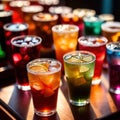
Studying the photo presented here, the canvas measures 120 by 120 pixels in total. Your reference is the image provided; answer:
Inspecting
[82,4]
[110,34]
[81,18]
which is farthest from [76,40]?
[82,4]

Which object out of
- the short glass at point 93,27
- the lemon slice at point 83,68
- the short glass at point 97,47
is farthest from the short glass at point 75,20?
the lemon slice at point 83,68

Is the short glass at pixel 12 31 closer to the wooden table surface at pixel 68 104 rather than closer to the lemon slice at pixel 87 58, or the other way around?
the wooden table surface at pixel 68 104

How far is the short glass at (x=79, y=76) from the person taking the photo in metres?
1.11

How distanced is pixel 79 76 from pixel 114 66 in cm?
19

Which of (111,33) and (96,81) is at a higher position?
(111,33)

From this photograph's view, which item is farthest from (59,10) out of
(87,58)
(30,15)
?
(87,58)

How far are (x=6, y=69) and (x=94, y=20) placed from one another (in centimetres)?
54

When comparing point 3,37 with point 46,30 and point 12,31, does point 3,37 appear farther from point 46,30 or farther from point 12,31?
point 46,30

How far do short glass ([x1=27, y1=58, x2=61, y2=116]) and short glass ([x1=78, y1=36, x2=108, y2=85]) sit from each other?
223 mm

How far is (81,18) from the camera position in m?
1.67

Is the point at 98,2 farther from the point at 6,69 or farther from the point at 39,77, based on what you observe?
the point at 39,77

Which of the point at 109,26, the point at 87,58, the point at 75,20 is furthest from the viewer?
the point at 75,20

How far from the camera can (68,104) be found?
1166mm

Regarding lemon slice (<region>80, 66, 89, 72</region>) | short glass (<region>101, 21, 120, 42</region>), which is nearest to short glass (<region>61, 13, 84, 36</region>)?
short glass (<region>101, 21, 120, 42</region>)
